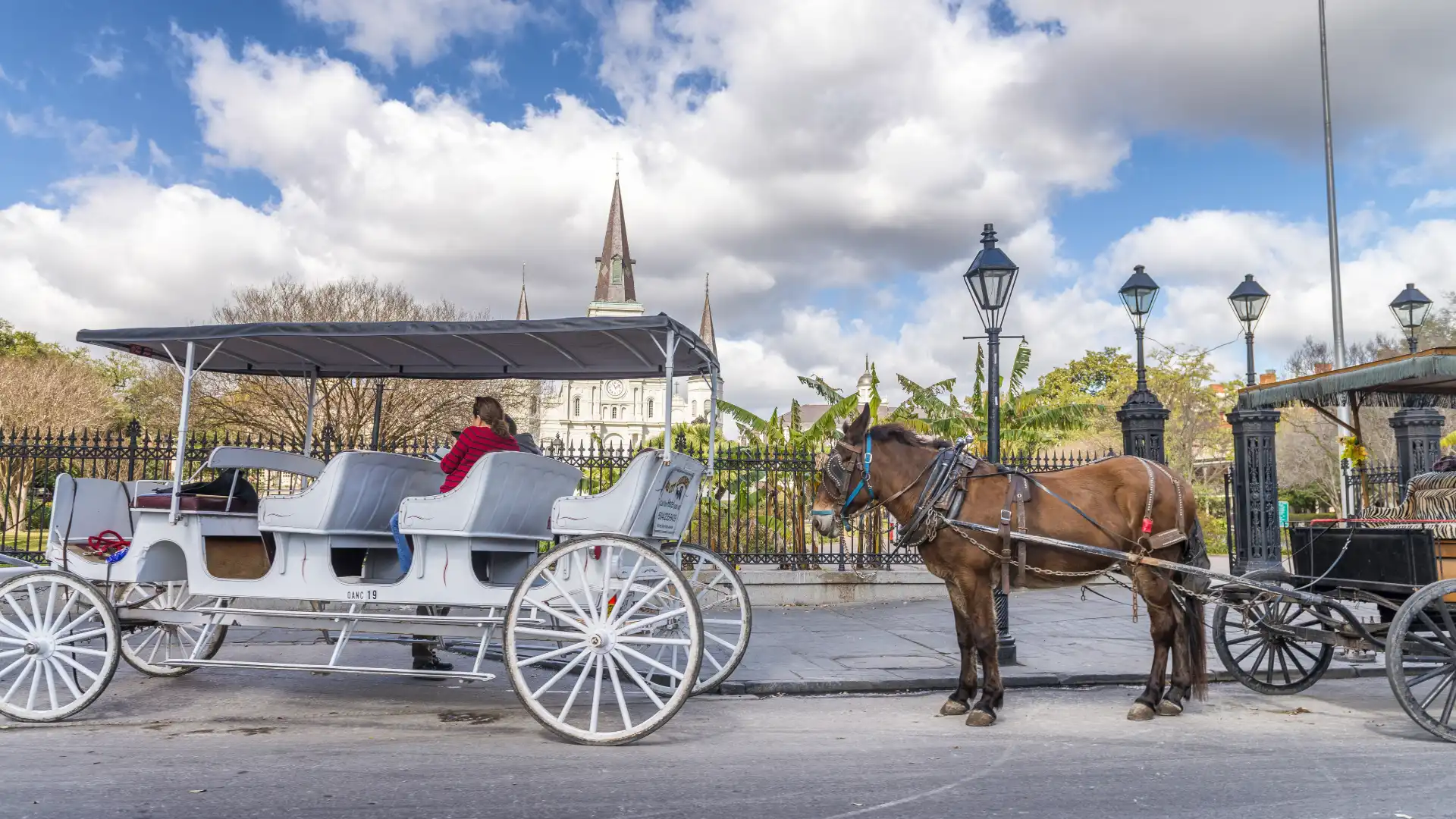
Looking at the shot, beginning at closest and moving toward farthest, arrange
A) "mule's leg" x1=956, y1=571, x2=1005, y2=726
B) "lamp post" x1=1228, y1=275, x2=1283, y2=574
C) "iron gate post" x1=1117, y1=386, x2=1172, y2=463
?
"mule's leg" x1=956, y1=571, x2=1005, y2=726, "iron gate post" x1=1117, y1=386, x2=1172, y2=463, "lamp post" x1=1228, y1=275, x2=1283, y2=574

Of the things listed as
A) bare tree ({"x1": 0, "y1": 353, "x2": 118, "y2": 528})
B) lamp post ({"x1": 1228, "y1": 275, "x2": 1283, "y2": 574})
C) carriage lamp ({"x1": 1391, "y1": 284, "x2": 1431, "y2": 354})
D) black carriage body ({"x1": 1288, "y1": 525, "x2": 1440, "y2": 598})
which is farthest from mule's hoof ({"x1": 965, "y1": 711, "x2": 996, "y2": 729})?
bare tree ({"x1": 0, "y1": 353, "x2": 118, "y2": 528})

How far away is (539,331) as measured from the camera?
6.16m

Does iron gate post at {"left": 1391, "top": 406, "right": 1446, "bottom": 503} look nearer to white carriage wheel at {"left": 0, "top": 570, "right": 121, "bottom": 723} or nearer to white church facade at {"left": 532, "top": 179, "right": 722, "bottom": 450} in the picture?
white carriage wheel at {"left": 0, "top": 570, "right": 121, "bottom": 723}

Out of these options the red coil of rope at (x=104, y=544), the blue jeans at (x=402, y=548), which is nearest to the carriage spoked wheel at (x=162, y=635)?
A: the red coil of rope at (x=104, y=544)

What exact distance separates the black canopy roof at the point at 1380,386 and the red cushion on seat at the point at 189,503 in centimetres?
791

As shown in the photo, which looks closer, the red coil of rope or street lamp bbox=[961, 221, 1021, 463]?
the red coil of rope

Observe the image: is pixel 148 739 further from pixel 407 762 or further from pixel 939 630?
pixel 939 630

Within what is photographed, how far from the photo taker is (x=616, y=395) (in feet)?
353

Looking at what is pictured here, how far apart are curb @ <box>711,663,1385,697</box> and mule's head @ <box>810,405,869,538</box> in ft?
5.26

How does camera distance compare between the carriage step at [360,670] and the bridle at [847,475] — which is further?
the bridle at [847,475]

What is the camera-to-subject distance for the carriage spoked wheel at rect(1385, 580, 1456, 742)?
18.1 feet

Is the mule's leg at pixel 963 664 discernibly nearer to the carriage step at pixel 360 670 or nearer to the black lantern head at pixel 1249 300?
the carriage step at pixel 360 670

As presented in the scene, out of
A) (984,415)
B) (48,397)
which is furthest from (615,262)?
(984,415)

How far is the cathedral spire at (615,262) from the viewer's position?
311 ft
